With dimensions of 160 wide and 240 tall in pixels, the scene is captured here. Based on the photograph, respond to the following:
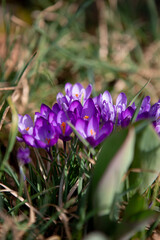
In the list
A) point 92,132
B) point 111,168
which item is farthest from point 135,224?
point 92,132

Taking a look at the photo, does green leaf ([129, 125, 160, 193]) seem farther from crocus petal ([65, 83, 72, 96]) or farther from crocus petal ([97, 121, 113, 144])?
crocus petal ([65, 83, 72, 96])

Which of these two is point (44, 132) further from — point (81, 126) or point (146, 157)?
point (146, 157)

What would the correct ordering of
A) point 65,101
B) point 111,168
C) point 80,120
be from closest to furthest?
point 111,168
point 80,120
point 65,101

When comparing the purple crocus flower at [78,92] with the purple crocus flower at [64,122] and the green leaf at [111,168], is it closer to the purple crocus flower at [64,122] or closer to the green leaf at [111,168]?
the purple crocus flower at [64,122]

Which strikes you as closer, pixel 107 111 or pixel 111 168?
pixel 111 168

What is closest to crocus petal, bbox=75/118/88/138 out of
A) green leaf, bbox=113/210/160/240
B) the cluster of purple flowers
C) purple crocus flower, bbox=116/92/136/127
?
the cluster of purple flowers

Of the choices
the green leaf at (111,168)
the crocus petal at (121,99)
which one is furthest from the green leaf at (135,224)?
the crocus petal at (121,99)

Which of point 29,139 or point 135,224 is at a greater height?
point 29,139
